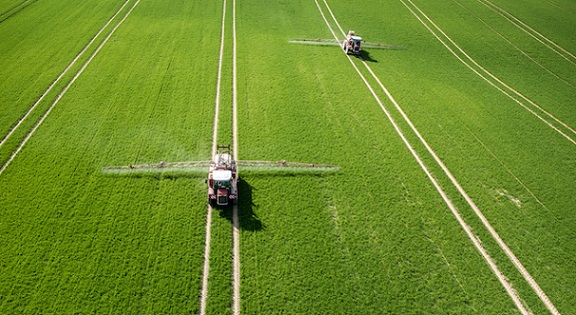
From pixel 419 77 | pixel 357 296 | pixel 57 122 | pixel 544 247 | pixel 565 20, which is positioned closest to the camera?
pixel 357 296

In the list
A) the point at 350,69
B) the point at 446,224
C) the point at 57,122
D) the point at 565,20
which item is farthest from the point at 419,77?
the point at 565,20

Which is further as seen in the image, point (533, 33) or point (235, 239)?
point (533, 33)

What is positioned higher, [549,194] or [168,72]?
[168,72]

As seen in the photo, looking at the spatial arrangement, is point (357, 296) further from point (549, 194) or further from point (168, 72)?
point (168, 72)

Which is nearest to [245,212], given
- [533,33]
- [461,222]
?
[461,222]

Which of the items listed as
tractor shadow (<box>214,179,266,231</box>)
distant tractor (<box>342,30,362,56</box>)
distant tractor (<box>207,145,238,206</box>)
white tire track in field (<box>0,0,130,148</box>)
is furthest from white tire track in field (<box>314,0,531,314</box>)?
white tire track in field (<box>0,0,130,148</box>)

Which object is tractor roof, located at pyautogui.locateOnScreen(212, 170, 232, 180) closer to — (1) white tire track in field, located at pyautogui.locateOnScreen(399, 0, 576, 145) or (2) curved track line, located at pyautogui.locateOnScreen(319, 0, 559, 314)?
(2) curved track line, located at pyautogui.locateOnScreen(319, 0, 559, 314)

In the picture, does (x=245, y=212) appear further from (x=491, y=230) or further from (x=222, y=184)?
(x=491, y=230)
